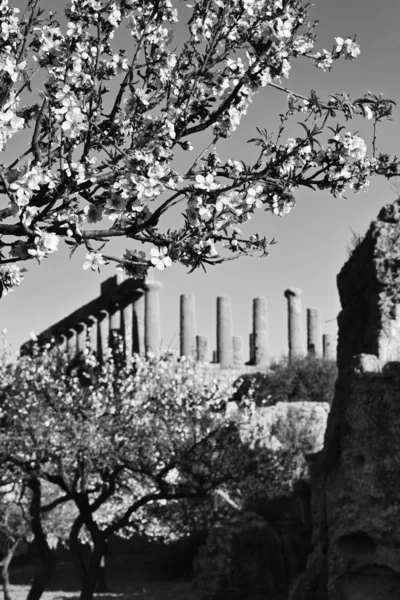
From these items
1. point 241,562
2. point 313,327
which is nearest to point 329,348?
point 313,327

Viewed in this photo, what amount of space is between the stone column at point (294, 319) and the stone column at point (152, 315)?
22.9ft

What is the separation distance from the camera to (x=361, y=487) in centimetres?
891

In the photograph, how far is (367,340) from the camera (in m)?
11.0

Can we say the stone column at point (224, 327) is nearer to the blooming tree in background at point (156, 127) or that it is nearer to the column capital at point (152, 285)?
the column capital at point (152, 285)

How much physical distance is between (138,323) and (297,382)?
27.7 feet

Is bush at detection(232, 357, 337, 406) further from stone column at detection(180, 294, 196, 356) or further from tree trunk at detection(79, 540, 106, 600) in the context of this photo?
tree trunk at detection(79, 540, 106, 600)

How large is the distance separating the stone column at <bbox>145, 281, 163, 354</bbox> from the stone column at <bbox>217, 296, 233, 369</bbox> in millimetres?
3980

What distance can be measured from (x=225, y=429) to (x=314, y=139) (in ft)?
44.2

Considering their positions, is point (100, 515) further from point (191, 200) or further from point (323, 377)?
point (191, 200)

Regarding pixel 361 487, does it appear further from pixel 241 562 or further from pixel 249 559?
pixel 241 562

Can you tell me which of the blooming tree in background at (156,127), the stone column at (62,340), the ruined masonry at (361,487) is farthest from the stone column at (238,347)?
the blooming tree in background at (156,127)

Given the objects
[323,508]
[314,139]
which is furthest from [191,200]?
[323,508]

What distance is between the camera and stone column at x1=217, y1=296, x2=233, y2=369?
4294 cm

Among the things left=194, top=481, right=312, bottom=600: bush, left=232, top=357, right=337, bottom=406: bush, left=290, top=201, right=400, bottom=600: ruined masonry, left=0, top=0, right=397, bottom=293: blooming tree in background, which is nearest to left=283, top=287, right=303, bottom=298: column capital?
left=232, top=357, right=337, bottom=406: bush
